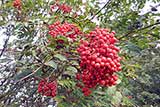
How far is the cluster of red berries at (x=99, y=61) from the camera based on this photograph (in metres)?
1.74

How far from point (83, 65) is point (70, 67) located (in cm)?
20

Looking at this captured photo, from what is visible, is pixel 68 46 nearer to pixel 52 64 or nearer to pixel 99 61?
pixel 52 64

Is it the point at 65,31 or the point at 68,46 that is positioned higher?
the point at 65,31

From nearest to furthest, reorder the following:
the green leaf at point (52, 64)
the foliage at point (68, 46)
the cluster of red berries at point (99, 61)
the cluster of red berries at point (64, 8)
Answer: the cluster of red berries at point (99, 61)
the green leaf at point (52, 64)
the foliage at point (68, 46)
the cluster of red berries at point (64, 8)

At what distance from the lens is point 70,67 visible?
2.04 m

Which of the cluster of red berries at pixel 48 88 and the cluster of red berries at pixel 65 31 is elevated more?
the cluster of red berries at pixel 65 31

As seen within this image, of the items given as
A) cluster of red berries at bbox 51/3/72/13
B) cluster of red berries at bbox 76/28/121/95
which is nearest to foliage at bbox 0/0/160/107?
cluster of red berries at bbox 51/3/72/13

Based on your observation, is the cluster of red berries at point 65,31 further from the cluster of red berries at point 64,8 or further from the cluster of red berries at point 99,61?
the cluster of red berries at point 64,8

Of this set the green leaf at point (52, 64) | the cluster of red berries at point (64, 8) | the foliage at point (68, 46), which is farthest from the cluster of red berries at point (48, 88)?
the cluster of red berries at point (64, 8)

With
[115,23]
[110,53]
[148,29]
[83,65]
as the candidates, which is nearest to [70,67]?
[83,65]

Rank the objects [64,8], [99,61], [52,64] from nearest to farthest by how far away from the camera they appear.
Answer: [99,61] < [52,64] < [64,8]

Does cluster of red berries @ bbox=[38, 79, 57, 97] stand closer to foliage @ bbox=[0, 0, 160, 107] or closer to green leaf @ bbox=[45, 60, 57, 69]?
foliage @ bbox=[0, 0, 160, 107]

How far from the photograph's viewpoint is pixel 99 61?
5.62 ft

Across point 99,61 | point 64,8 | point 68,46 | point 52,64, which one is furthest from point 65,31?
point 64,8
